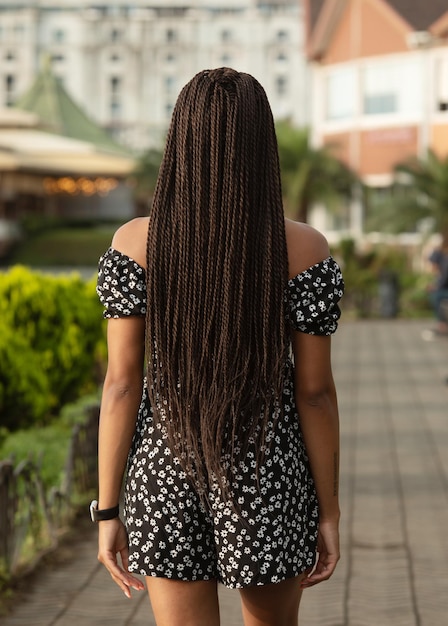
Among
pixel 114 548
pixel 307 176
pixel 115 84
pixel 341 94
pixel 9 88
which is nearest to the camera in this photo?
pixel 114 548

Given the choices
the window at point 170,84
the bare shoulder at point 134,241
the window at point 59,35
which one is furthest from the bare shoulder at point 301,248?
the window at point 59,35

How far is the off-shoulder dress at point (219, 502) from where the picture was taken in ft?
8.52

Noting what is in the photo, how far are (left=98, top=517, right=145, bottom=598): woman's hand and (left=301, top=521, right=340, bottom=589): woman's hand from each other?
40 centimetres

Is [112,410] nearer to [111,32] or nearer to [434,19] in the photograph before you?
[434,19]

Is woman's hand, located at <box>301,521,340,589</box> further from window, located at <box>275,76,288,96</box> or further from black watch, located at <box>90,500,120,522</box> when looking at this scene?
window, located at <box>275,76,288,96</box>

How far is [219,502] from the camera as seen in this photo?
2592 mm

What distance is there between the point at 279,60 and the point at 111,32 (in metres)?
14.9

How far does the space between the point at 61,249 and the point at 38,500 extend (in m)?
37.6

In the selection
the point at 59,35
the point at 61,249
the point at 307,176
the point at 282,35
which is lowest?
the point at 61,249

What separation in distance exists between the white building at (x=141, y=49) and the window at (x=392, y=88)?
228 feet

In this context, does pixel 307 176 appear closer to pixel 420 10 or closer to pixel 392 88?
pixel 392 88

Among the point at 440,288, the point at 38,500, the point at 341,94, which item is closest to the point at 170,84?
the point at 341,94

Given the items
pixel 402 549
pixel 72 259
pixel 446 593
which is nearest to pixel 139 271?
pixel 446 593

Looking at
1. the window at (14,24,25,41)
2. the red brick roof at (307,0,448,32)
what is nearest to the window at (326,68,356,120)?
the red brick roof at (307,0,448,32)
